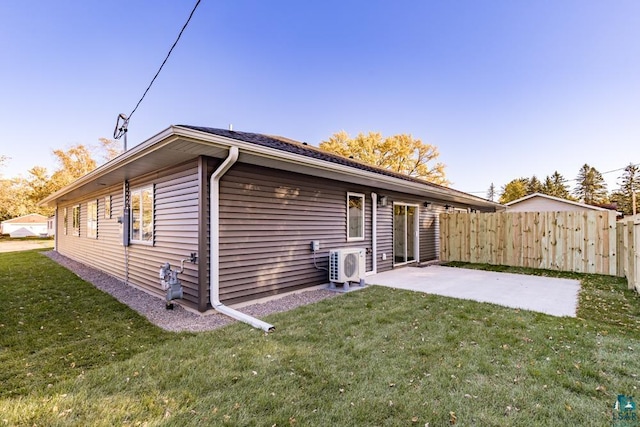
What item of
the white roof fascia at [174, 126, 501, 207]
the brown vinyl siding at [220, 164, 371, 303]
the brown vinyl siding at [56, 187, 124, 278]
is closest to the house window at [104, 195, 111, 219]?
the brown vinyl siding at [56, 187, 124, 278]

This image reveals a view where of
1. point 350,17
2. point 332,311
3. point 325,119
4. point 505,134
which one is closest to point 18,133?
point 325,119

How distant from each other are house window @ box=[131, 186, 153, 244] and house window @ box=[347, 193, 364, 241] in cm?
418

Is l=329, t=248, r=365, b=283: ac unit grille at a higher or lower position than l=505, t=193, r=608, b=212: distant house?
lower

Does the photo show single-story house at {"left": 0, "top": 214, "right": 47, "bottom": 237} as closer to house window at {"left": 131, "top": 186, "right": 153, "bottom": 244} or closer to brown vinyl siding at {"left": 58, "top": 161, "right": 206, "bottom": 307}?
brown vinyl siding at {"left": 58, "top": 161, "right": 206, "bottom": 307}

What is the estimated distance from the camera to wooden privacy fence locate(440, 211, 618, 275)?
7582mm

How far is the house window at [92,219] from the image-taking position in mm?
8851

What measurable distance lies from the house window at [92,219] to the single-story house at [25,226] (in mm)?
37837

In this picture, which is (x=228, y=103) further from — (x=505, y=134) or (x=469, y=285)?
(x=505, y=134)

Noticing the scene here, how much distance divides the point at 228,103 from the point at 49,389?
429 inches

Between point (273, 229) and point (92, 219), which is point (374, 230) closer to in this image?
point (273, 229)

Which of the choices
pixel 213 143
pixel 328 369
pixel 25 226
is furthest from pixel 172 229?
pixel 25 226

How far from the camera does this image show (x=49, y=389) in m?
2.30

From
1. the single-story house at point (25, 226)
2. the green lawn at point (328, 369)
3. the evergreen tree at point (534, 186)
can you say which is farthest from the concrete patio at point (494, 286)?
the evergreen tree at point (534, 186)

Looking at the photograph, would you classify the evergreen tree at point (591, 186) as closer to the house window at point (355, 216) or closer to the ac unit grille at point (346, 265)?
the house window at point (355, 216)
